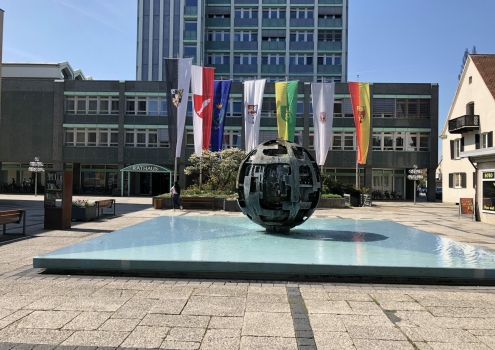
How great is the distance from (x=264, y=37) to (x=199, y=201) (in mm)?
39432

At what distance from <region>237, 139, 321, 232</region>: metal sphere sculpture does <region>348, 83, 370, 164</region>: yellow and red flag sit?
2191cm

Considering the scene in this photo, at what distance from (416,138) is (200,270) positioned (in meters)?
40.6

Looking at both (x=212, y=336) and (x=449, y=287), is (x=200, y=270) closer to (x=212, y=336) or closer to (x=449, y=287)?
(x=212, y=336)

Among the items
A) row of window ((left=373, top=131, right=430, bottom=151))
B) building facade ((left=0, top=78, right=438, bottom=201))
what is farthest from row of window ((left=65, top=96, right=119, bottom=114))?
row of window ((left=373, top=131, right=430, bottom=151))

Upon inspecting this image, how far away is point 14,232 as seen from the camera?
12.5 m

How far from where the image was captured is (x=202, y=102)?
28.2m

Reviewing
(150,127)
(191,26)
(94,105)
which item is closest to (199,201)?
(150,127)

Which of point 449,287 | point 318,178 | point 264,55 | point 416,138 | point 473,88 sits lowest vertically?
point 449,287

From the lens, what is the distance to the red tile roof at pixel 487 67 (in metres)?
34.0

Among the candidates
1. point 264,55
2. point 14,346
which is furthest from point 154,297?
point 264,55

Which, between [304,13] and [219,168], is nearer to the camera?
[219,168]

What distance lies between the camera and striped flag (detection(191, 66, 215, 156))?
2781 cm

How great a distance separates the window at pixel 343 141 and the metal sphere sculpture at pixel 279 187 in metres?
32.8

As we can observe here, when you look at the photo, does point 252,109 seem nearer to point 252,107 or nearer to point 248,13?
point 252,107
